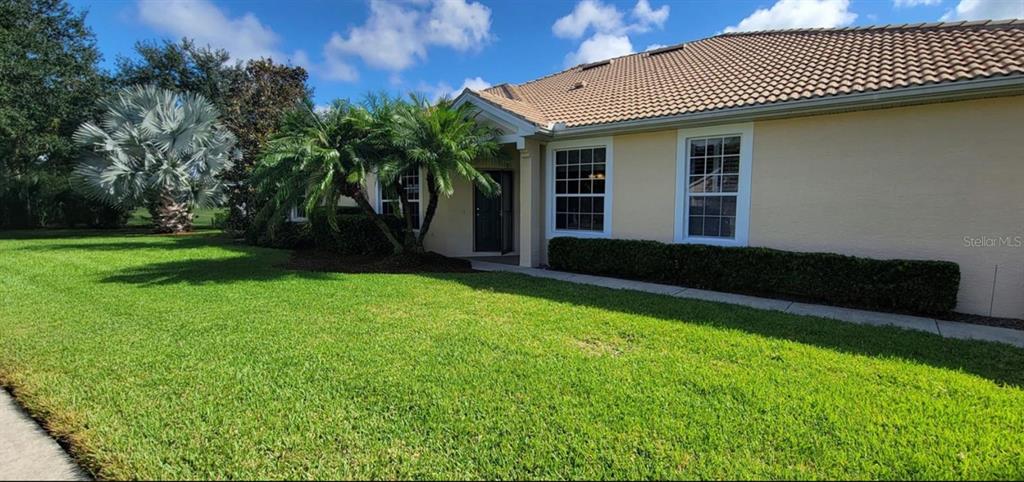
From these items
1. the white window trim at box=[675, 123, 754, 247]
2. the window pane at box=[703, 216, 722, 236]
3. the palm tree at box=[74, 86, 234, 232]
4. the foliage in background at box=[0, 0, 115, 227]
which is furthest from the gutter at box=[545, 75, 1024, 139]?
the foliage in background at box=[0, 0, 115, 227]

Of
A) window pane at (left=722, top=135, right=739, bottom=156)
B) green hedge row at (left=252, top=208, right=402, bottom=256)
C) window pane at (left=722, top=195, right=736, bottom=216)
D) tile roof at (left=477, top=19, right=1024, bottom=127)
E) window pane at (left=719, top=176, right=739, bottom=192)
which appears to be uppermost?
tile roof at (left=477, top=19, right=1024, bottom=127)

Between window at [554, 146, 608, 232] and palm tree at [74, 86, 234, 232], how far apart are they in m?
13.1

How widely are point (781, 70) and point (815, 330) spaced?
19.4ft

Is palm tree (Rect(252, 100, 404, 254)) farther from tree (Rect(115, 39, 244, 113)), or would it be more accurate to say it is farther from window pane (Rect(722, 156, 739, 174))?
tree (Rect(115, 39, 244, 113))

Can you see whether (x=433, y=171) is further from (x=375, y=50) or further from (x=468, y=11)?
(x=375, y=50)

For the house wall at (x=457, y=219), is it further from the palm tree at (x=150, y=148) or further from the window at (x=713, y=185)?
the palm tree at (x=150, y=148)

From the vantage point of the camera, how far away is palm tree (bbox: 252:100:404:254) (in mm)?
8539

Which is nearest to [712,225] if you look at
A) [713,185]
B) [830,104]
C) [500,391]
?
[713,185]

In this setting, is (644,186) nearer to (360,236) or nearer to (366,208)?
(366,208)

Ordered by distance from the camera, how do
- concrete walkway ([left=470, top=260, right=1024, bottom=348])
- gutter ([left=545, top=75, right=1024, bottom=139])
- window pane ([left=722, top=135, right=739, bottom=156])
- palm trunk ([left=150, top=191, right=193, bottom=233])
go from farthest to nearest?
palm trunk ([left=150, top=191, right=193, bottom=233])
window pane ([left=722, top=135, right=739, bottom=156])
gutter ([left=545, top=75, right=1024, bottom=139])
concrete walkway ([left=470, top=260, right=1024, bottom=348])

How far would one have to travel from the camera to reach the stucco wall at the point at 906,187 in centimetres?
613

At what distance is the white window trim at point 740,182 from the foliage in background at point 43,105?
22.5m

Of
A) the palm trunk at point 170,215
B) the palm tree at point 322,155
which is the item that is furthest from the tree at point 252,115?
the palm tree at point 322,155

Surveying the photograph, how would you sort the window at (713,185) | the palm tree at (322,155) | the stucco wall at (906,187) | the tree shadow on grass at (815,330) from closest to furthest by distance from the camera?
the tree shadow on grass at (815,330)
the stucco wall at (906,187)
the window at (713,185)
the palm tree at (322,155)
